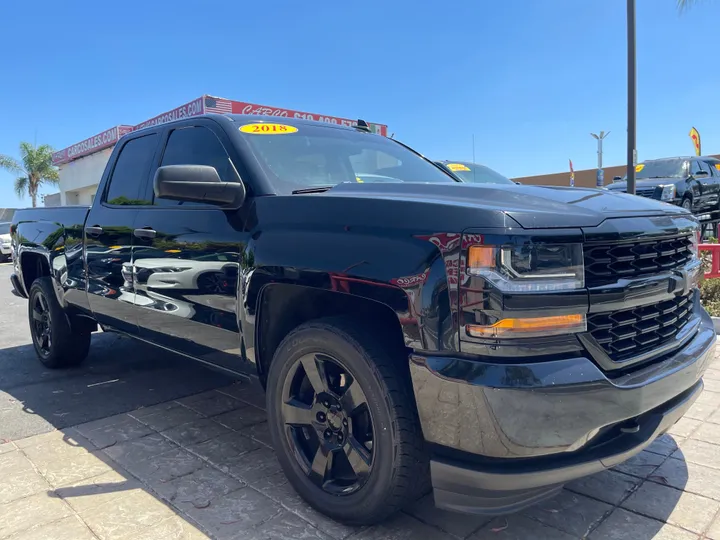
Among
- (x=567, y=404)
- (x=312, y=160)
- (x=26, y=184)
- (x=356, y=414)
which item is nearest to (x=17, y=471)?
(x=356, y=414)

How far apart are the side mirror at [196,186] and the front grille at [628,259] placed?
1.60 metres

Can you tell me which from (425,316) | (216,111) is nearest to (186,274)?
(425,316)

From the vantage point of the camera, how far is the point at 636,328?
2.09 m

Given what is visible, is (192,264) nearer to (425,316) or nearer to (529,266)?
(425,316)

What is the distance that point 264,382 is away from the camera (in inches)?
110

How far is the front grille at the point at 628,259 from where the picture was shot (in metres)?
1.94

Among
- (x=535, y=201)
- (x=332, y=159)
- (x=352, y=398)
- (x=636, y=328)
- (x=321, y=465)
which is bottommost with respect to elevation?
(x=321, y=465)

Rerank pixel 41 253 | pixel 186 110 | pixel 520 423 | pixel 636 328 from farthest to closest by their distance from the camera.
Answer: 1. pixel 186 110
2. pixel 41 253
3. pixel 636 328
4. pixel 520 423

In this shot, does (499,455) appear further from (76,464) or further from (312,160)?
(76,464)

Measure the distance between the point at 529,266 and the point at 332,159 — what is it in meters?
1.74

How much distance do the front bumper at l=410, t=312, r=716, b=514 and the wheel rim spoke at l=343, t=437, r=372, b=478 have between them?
1.07 feet

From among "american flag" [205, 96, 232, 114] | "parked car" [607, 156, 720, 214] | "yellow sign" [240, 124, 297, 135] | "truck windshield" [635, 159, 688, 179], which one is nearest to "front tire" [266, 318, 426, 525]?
"yellow sign" [240, 124, 297, 135]

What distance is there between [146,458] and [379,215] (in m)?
2.04

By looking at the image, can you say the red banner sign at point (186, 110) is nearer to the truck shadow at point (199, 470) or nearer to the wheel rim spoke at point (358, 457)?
the truck shadow at point (199, 470)
